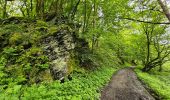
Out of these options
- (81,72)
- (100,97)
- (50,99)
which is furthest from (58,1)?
(50,99)

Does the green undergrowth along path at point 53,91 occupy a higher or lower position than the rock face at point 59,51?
lower

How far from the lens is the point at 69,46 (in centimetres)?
1144

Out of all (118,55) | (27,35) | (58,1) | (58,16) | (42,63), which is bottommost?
(118,55)

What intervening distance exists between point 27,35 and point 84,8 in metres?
8.97

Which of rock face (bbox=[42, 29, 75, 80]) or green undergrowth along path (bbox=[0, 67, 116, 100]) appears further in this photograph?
rock face (bbox=[42, 29, 75, 80])

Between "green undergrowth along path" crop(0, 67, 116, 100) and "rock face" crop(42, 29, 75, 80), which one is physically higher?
"rock face" crop(42, 29, 75, 80)

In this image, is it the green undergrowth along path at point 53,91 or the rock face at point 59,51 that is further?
the rock face at point 59,51

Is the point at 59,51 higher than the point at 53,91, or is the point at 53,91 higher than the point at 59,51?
the point at 59,51

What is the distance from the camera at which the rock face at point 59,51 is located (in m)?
9.30

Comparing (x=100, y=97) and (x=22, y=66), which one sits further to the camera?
(x=100, y=97)

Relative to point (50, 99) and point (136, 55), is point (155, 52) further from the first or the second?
point (50, 99)

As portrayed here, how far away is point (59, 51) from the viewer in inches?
406

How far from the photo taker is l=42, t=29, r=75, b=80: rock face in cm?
930

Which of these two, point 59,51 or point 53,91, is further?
point 59,51
